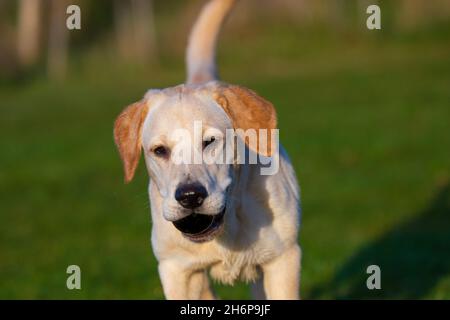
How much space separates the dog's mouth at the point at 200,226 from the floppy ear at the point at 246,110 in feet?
1.78

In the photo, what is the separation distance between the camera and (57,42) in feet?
107

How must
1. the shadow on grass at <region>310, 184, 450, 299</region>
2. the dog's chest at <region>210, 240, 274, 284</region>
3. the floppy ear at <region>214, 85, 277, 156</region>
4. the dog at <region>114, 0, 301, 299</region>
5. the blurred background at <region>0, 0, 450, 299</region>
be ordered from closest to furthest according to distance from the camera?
the dog at <region>114, 0, 301, 299</region> → the floppy ear at <region>214, 85, 277, 156</region> → the dog's chest at <region>210, 240, 274, 284</region> → the shadow on grass at <region>310, 184, 450, 299</region> → the blurred background at <region>0, 0, 450, 299</region>

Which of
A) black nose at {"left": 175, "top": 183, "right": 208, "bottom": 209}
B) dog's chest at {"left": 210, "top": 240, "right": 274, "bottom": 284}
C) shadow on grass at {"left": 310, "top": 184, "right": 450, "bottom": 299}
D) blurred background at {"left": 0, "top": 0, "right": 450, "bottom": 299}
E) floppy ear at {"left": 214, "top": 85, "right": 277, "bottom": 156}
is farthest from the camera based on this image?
blurred background at {"left": 0, "top": 0, "right": 450, "bottom": 299}

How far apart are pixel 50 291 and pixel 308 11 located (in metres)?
23.2

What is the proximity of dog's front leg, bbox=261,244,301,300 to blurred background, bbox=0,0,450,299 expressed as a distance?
4.96 feet

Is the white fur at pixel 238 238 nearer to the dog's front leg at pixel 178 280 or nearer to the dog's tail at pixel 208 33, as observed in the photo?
the dog's front leg at pixel 178 280

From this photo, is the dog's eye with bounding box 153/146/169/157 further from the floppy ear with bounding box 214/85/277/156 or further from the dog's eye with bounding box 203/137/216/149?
the floppy ear with bounding box 214/85/277/156

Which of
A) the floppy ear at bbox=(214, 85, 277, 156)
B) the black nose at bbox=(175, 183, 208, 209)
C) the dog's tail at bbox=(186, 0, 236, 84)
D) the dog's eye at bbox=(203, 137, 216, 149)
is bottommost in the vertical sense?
the black nose at bbox=(175, 183, 208, 209)

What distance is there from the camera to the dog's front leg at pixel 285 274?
554cm

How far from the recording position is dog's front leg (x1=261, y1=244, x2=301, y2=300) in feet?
18.2

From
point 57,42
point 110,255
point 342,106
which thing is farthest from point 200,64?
point 57,42

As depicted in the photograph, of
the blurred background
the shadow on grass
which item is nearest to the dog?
the blurred background

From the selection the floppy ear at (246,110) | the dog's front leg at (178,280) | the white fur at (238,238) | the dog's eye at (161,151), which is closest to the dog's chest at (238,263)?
the white fur at (238,238)

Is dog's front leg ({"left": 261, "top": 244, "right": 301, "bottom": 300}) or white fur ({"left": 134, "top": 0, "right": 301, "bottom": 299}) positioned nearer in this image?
white fur ({"left": 134, "top": 0, "right": 301, "bottom": 299})
